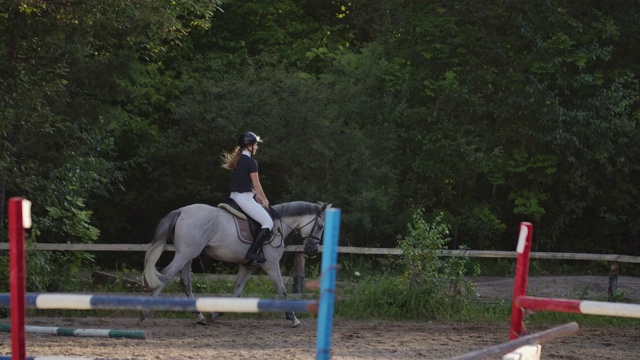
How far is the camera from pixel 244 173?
1268 centimetres

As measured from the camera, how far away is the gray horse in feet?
41.1

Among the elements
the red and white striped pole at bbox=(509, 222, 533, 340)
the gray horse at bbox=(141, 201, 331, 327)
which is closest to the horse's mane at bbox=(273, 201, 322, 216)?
the gray horse at bbox=(141, 201, 331, 327)

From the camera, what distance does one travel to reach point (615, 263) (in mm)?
15711

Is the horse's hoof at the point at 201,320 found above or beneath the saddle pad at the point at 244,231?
beneath

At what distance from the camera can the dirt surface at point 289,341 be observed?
33.2 feet

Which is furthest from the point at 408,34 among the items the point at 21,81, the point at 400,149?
the point at 21,81

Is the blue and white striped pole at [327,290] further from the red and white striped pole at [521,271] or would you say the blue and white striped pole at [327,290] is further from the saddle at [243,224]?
the saddle at [243,224]

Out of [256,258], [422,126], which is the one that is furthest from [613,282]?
[422,126]

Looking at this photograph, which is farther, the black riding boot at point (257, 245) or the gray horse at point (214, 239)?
the black riding boot at point (257, 245)

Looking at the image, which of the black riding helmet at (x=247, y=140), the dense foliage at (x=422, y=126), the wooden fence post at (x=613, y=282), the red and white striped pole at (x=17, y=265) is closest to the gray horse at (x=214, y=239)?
the black riding helmet at (x=247, y=140)

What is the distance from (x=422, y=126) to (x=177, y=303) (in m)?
18.6

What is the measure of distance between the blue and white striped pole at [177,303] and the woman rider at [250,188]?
301 inches

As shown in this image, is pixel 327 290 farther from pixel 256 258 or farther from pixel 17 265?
pixel 256 258

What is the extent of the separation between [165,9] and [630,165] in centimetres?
1119
